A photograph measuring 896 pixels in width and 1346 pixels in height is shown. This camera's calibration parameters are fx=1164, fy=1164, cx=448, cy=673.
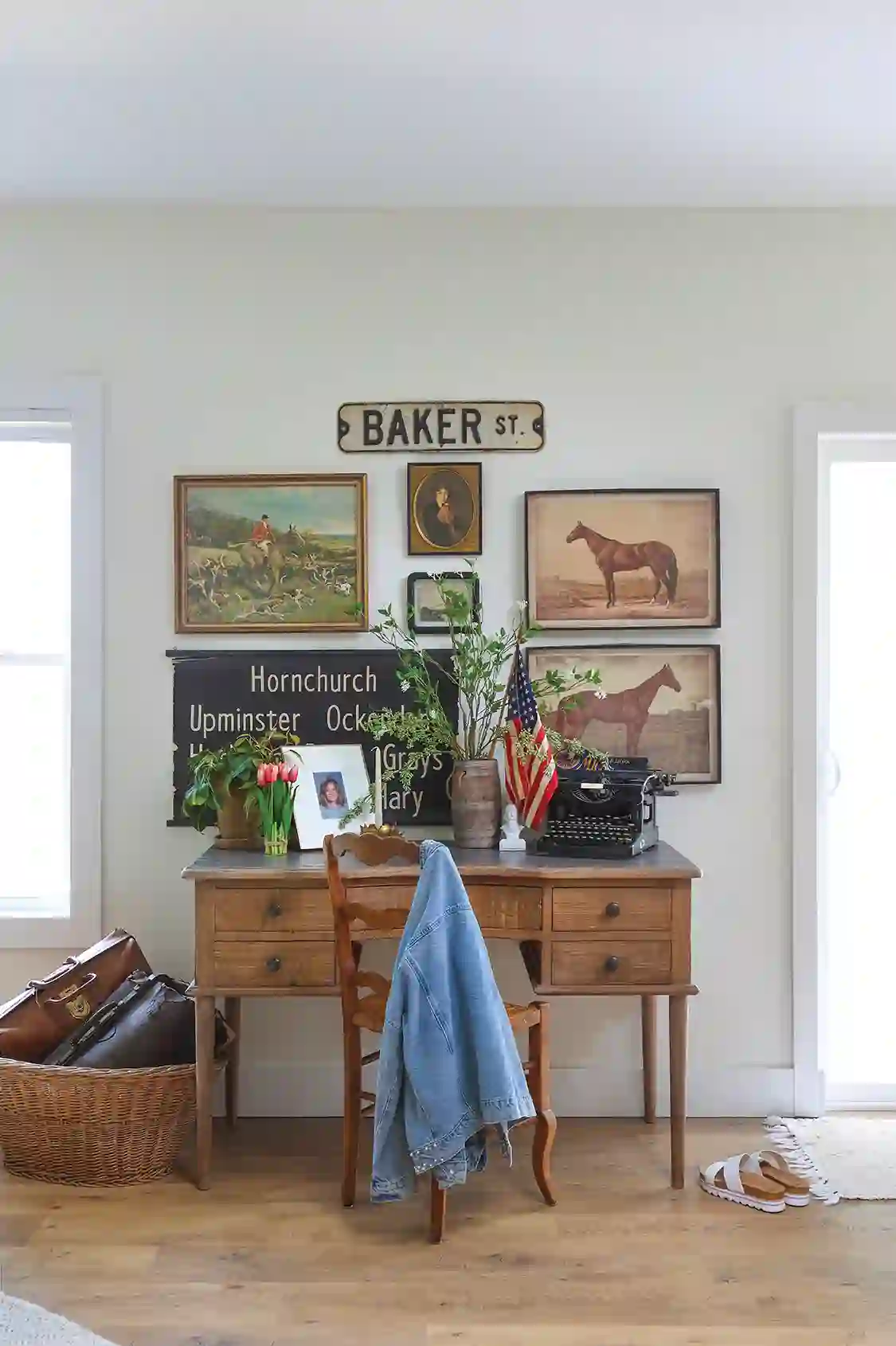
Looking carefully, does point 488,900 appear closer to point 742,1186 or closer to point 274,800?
point 274,800

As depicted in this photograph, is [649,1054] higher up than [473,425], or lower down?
lower down

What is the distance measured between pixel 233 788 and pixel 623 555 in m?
1.33

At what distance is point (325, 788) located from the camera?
3.31 metres

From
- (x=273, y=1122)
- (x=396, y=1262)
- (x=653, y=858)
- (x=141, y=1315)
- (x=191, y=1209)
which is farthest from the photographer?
(x=273, y=1122)

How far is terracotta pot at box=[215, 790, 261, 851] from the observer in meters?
3.23

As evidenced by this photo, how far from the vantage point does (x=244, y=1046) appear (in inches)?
137

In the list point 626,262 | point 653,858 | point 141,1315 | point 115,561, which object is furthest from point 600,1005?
point 626,262

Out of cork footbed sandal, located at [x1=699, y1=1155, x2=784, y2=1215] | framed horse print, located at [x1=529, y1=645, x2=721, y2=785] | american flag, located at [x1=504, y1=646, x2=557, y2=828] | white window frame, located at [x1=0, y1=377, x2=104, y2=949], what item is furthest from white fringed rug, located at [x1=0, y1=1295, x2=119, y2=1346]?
framed horse print, located at [x1=529, y1=645, x2=721, y2=785]

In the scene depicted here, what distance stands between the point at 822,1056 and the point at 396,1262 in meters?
1.58

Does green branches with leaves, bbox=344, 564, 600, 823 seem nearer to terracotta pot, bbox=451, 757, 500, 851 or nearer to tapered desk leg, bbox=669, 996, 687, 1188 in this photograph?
terracotta pot, bbox=451, 757, 500, 851

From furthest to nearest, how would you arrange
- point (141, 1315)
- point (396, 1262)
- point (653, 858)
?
1. point (653, 858)
2. point (396, 1262)
3. point (141, 1315)

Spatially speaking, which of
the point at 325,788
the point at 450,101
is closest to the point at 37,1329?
the point at 325,788

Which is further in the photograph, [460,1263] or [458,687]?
[458,687]

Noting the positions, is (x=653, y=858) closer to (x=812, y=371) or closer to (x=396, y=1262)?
(x=396, y=1262)
